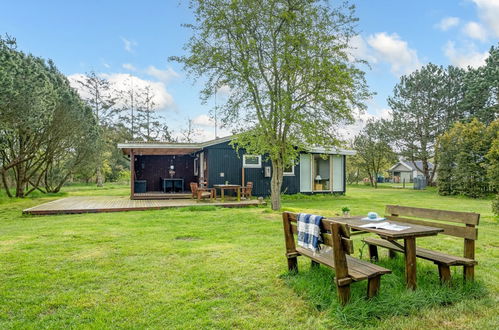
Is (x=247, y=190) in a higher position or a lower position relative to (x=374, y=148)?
lower

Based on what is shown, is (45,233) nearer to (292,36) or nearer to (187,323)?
(187,323)

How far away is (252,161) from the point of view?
570 inches

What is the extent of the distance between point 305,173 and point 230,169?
4.07m

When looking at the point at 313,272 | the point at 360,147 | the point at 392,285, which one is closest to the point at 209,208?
the point at 313,272

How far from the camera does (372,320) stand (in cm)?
259

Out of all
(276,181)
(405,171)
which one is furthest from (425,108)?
(405,171)

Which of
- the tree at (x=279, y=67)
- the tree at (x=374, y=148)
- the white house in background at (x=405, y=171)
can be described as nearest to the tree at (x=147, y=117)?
the tree at (x=374, y=148)

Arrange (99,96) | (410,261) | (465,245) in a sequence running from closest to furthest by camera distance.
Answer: (410,261)
(465,245)
(99,96)

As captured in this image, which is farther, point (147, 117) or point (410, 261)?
point (147, 117)

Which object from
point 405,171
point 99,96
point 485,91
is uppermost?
point 99,96

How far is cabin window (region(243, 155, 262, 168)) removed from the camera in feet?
46.9

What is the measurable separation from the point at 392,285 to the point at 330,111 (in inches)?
263

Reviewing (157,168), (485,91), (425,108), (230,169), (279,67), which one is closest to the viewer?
(279,67)

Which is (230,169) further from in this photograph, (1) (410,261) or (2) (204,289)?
(1) (410,261)
